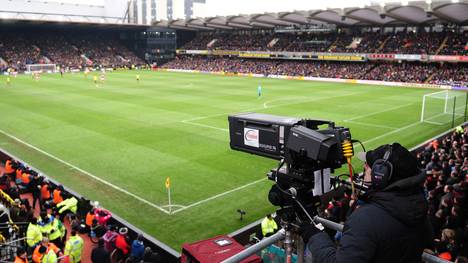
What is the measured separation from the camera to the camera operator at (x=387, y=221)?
2.84 meters

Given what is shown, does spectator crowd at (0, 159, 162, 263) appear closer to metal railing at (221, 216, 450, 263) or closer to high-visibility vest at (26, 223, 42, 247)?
high-visibility vest at (26, 223, 42, 247)

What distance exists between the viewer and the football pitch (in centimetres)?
1362

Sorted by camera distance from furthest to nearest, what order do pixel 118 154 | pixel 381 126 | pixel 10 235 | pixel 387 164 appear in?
pixel 381 126 → pixel 118 154 → pixel 10 235 → pixel 387 164

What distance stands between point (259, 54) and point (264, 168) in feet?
195

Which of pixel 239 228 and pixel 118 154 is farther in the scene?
pixel 118 154

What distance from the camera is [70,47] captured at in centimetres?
8331

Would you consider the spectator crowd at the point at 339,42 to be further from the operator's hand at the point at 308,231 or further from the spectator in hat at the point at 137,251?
the operator's hand at the point at 308,231

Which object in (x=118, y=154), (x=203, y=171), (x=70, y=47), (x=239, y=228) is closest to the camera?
(x=239, y=228)

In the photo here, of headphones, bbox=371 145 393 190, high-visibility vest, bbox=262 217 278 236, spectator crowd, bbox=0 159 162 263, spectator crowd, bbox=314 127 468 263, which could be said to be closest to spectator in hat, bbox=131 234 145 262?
spectator crowd, bbox=0 159 162 263

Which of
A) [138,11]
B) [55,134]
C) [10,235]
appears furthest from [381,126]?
[138,11]

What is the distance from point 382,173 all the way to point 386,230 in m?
0.42

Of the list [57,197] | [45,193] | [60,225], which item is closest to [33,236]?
[60,225]

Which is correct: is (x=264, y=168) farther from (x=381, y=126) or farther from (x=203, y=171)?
(x=381, y=126)

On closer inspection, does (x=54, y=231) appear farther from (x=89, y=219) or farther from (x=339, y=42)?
(x=339, y=42)
